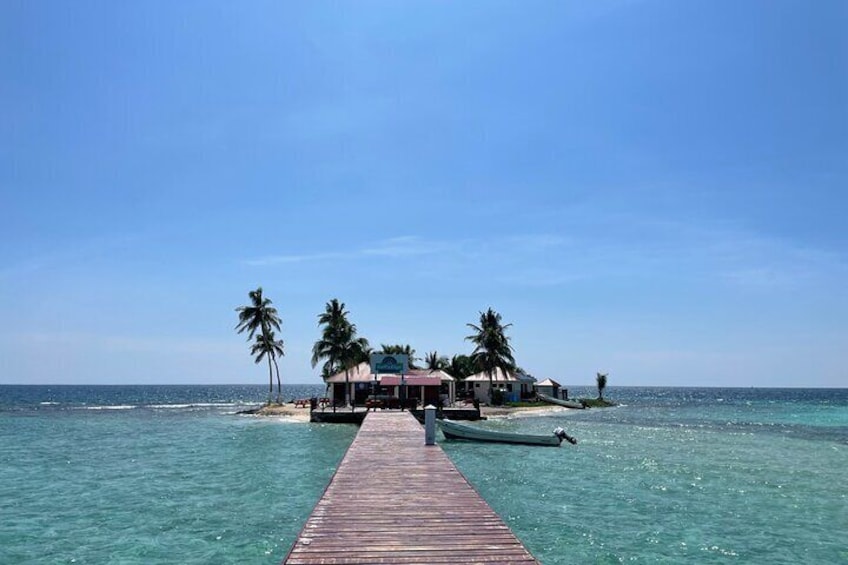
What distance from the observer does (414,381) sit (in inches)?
2405

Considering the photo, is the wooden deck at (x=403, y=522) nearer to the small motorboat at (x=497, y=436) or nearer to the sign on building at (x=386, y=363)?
the small motorboat at (x=497, y=436)

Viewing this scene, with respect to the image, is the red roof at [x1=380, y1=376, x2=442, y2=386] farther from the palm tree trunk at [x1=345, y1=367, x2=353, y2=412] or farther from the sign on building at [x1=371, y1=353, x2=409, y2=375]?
the sign on building at [x1=371, y1=353, x2=409, y2=375]

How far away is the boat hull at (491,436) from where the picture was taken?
38.7 meters

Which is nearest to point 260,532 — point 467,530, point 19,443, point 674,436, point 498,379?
point 467,530

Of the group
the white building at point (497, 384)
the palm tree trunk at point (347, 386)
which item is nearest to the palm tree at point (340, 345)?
the palm tree trunk at point (347, 386)

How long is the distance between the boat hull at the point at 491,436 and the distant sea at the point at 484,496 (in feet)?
3.95

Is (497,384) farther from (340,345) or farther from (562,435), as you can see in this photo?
(562,435)

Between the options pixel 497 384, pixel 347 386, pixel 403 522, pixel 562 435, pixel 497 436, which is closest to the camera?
pixel 403 522

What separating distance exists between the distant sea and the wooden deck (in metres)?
2.82

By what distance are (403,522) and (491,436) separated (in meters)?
28.4

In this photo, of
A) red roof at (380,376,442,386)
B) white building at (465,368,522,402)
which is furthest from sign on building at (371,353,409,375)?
white building at (465,368,522,402)

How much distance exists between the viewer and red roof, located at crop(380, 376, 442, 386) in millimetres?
60688

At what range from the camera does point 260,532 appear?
17641 mm

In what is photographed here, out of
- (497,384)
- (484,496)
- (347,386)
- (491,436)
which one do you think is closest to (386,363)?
(347,386)
